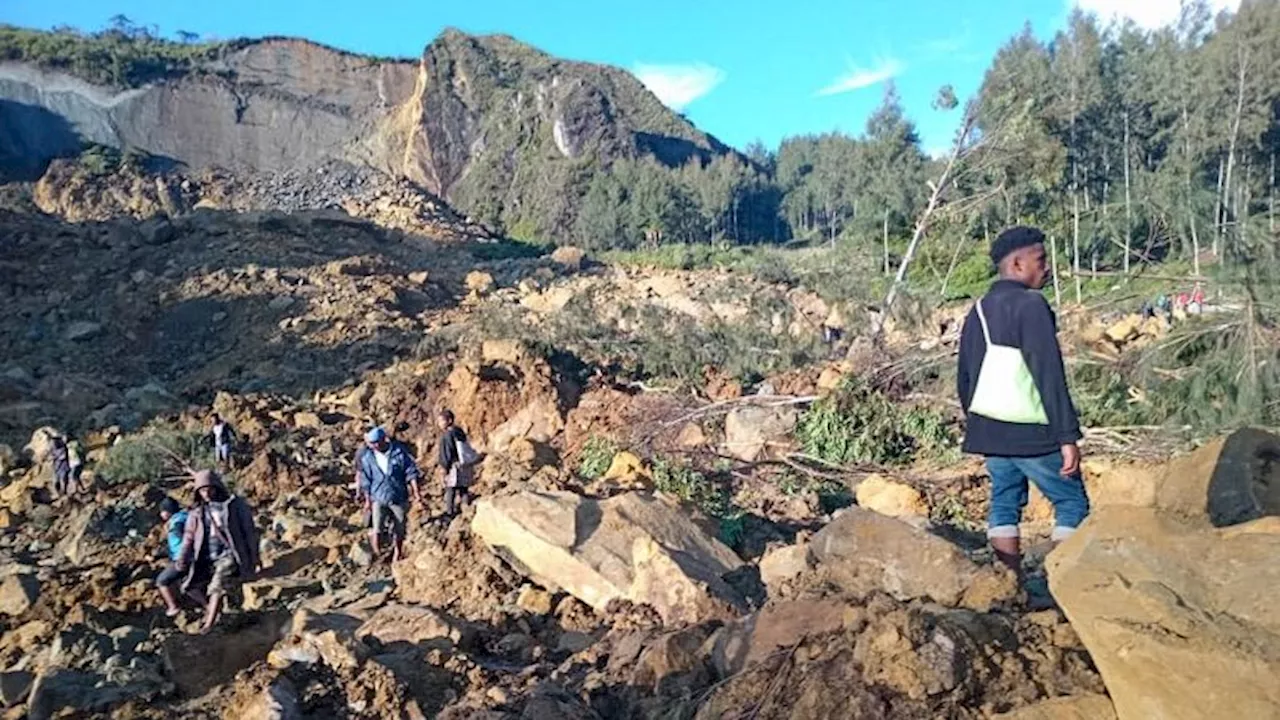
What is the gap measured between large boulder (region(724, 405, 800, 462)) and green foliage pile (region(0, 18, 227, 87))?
48621 mm

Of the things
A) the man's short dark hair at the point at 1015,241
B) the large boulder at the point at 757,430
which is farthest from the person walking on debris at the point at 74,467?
the man's short dark hair at the point at 1015,241

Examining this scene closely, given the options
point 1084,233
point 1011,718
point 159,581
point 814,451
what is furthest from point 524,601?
point 1084,233

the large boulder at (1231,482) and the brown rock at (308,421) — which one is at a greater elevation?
the large boulder at (1231,482)

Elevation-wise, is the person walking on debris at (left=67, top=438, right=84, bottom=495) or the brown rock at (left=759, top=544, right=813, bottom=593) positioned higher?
the brown rock at (left=759, top=544, right=813, bottom=593)

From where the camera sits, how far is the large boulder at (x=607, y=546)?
14.1 feet

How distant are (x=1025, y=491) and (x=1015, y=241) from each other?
82 centimetres

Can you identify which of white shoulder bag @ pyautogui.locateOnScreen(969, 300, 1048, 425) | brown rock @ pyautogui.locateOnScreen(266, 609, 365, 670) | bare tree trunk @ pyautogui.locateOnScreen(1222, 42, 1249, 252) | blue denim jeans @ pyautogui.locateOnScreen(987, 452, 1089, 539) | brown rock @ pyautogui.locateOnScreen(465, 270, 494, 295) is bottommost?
brown rock @ pyautogui.locateOnScreen(266, 609, 365, 670)

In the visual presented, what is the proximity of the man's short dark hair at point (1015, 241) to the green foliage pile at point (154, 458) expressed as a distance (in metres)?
9.89

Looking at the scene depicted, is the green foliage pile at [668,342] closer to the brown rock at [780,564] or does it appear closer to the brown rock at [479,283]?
the brown rock at [479,283]

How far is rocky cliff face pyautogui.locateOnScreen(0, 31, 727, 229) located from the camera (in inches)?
1845

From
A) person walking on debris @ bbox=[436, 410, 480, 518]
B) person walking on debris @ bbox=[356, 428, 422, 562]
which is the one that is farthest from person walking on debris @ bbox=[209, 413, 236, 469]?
person walking on debris @ bbox=[356, 428, 422, 562]

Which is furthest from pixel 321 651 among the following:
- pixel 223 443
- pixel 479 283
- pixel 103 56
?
pixel 103 56

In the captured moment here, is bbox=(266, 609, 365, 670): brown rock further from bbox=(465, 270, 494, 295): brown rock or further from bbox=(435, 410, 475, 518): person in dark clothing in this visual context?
bbox=(465, 270, 494, 295): brown rock

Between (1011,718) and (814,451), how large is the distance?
248 inches
